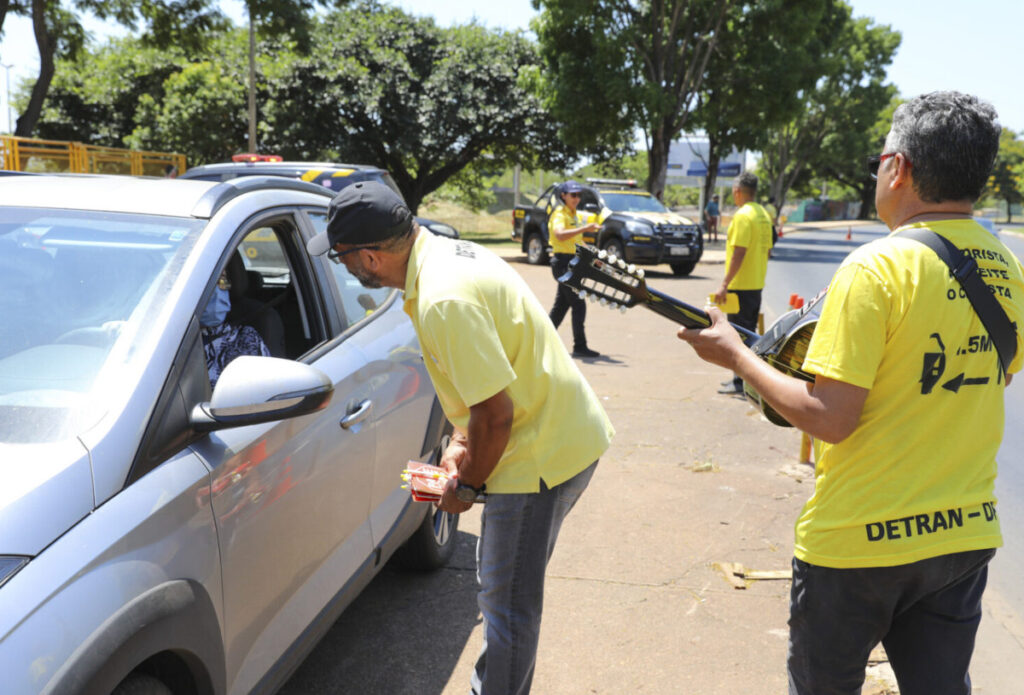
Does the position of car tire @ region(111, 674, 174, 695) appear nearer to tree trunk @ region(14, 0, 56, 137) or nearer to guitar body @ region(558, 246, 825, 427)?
guitar body @ region(558, 246, 825, 427)

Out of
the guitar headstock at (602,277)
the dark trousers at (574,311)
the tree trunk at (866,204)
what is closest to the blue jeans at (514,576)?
the guitar headstock at (602,277)

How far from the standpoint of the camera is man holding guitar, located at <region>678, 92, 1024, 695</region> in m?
1.80

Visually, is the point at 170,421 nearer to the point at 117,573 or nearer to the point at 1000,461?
the point at 117,573

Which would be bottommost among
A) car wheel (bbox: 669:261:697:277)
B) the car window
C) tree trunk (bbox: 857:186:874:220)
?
tree trunk (bbox: 857:186:874:220)

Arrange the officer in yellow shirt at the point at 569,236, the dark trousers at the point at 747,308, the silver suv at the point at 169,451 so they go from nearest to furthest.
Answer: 1. the silver suv at the point at 169,451
2. the dark trousers at the point at 747,308
3. the officer in yellow shirt at the point at 569,236

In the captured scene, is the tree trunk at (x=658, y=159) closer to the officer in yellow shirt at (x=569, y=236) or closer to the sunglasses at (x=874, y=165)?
the officer in yellow shirt at (x=569, y=236)

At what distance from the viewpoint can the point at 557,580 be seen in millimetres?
4203

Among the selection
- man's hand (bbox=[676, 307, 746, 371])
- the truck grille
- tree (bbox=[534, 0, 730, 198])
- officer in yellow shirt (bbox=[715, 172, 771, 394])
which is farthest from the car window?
tree (bbox=[534, 0, 730, 198])

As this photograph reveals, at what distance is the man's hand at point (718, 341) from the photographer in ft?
6.70

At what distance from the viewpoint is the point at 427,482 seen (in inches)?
97.5

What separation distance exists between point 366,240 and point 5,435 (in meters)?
0.94

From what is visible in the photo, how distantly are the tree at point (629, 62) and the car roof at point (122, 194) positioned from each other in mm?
21515

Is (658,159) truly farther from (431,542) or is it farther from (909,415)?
(909,415)

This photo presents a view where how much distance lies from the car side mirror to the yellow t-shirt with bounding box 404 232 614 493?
1.10ft
